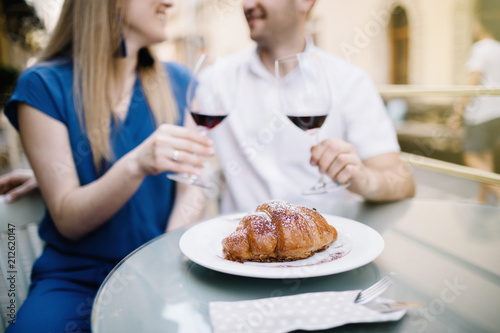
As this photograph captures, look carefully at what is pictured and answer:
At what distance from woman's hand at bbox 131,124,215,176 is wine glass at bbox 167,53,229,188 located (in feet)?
0.41

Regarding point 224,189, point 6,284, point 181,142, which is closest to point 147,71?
point 224,189

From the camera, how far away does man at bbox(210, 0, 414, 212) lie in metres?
1.68

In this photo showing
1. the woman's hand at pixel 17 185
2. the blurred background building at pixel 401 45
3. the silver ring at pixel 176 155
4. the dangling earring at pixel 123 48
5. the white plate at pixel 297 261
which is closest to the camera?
the white plate at pixel 297 261

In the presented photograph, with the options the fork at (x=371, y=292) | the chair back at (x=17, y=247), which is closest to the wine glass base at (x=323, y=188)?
the fork at (x=371, y=292)

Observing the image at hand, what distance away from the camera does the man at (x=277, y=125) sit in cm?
168

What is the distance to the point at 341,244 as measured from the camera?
2.90 feet

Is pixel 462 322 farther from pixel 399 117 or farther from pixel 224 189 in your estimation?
pixel 399 117

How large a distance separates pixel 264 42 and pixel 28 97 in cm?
100

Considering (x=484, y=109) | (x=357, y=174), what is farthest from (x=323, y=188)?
(x=484, y=109)

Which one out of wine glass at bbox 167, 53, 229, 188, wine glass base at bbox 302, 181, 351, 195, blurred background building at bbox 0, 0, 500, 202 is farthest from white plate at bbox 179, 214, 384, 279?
blurred background building at bbox 0, 0, 500, 202

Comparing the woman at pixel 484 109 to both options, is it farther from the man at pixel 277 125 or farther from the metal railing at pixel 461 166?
the man at pixel 277 125

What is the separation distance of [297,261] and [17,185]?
3.90 feet

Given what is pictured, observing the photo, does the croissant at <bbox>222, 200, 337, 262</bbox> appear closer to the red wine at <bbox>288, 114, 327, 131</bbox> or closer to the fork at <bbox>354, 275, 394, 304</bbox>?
the fork at <bbox>354, 275, 394, 304</bbox>

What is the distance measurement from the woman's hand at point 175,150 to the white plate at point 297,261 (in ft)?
0.59
